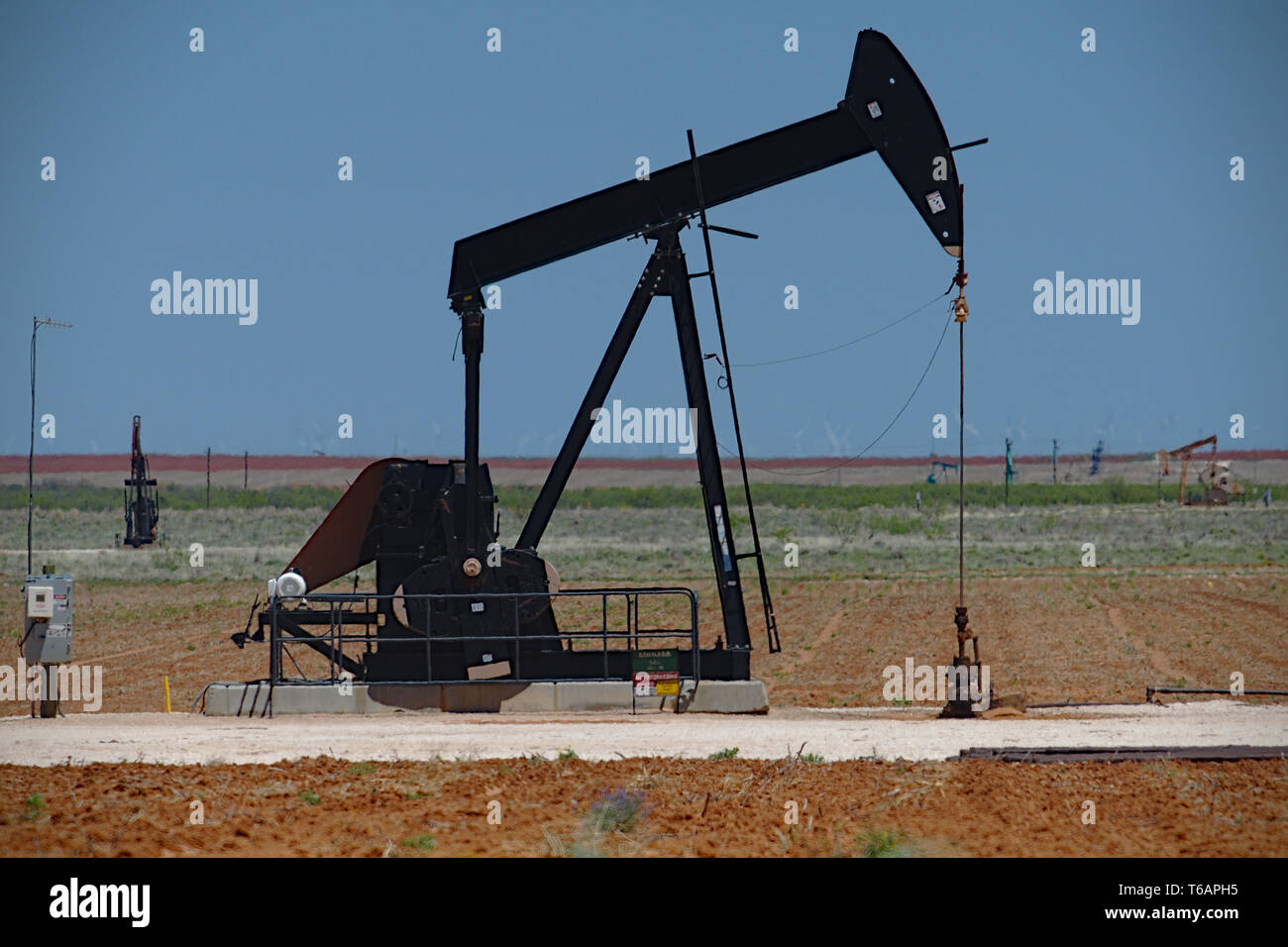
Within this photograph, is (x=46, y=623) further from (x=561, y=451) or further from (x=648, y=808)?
(x=648, y=808)

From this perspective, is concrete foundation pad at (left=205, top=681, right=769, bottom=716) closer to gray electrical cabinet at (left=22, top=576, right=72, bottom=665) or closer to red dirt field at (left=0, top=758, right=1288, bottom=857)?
gray electrical cabinet at (left=22, top=576, right=72, bottom=665)

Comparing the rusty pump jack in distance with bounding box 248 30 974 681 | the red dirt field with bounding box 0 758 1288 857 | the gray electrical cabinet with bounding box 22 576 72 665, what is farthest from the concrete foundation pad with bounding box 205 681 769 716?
the red dirt field with bounding box 0 758 1288 857

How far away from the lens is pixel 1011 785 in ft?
33.6

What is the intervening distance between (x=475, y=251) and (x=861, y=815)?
8.10m

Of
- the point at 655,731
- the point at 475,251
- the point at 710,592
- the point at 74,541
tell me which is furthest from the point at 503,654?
the point at 74,541

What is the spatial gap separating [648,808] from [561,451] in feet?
21.4

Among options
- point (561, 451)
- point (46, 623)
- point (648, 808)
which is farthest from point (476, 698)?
point (648, 808)

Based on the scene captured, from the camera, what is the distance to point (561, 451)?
15570 millimetres

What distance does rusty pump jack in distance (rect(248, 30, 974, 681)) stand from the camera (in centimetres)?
1488

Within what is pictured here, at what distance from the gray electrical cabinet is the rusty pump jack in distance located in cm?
209

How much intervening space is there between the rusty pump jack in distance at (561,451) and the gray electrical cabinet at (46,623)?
6.85ft

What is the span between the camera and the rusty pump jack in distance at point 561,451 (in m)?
14.9

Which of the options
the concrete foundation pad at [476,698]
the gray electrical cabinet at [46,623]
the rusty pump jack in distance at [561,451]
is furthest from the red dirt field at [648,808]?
the gray electrical cabinet at [46,623]
